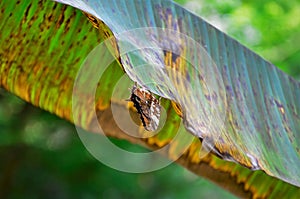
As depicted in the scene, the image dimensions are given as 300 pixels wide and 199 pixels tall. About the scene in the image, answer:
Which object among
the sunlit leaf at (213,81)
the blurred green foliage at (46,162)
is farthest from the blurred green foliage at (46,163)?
the sunlit leaf at (213,81)

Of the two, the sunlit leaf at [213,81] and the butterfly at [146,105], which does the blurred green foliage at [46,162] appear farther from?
the butterfly at [146,105]

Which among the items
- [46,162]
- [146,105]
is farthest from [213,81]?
[46,162]

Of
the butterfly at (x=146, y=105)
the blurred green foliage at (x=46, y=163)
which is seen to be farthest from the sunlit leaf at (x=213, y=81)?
the blurred green foliage at (x=46, y=163)

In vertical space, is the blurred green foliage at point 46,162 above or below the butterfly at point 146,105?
below

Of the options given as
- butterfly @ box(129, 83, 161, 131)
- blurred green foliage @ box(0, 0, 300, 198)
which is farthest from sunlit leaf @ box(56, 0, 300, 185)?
blurred green foliage @ box(0, 0, 300, 198)

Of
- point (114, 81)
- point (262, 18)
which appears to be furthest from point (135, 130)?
point (262, 18)

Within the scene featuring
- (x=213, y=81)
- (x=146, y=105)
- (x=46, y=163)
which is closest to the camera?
(x=146, y=105)

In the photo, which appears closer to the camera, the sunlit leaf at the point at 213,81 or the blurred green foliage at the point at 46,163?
the sunlit leaf at the point at 213,81

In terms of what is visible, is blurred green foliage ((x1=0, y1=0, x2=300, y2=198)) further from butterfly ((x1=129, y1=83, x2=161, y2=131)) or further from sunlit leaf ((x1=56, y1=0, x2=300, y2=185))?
butterfly ((x1=129, y1=83, x2=161, y2=131))

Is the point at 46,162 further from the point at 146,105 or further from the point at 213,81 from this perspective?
the point at 146,105
